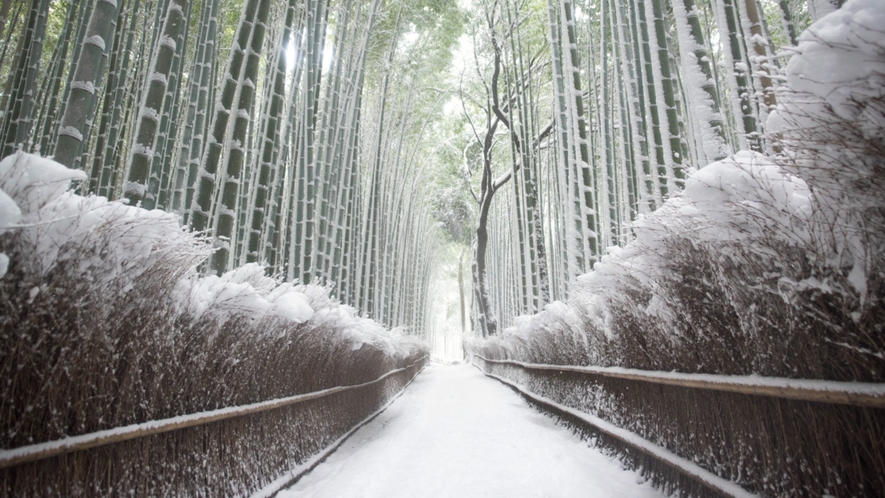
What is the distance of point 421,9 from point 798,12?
5529 mm

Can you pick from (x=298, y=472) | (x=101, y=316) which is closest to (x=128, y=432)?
(x=101, y=316)

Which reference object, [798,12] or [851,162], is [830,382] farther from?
[798,12]

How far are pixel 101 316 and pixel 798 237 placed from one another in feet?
5.54

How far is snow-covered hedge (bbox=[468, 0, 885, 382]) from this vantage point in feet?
2.91

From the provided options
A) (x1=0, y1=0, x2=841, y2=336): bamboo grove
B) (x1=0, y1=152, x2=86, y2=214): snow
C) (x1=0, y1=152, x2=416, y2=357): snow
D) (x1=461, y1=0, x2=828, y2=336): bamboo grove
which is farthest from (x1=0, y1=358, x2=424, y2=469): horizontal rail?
(x1=461, y1=0, x2=828, y2=336): bamboo grove

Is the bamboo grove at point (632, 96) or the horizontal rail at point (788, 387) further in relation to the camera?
the bamboo grove at point (632, 96)

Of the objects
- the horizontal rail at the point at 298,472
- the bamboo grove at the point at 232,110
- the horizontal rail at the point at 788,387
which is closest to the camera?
the horizontal rail at the point at 788,387

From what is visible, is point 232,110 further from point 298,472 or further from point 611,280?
point 611,280

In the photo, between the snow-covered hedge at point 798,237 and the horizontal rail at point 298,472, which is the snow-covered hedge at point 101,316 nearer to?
the horizontal rail at point 298,472

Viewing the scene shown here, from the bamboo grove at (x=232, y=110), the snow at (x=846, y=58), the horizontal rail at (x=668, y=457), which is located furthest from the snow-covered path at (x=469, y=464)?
the snow at (x=846, y=58)

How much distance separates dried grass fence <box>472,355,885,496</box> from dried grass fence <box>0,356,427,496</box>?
1.69 m

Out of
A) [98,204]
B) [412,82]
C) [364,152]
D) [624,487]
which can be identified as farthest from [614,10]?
[364,152]

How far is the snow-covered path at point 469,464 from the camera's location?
2258 mm

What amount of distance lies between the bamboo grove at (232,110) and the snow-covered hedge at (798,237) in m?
1.52
